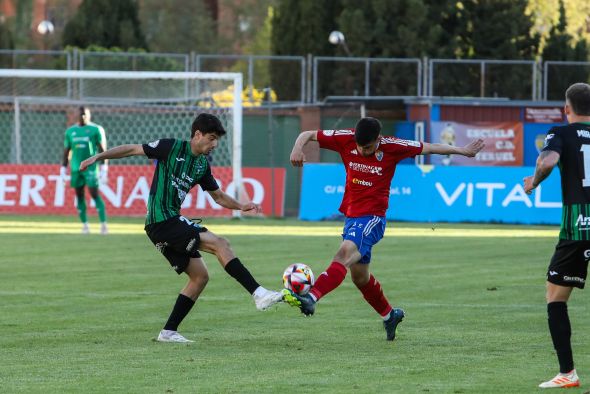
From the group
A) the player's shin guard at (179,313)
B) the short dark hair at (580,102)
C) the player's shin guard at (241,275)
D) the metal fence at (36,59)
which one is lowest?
the player's shin guard at (179,313)

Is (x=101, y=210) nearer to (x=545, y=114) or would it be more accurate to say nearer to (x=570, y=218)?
(x=570, y=218)

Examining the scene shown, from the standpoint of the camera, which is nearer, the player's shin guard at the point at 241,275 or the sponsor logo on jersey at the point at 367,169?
the player's shin guard at the point at 241,275

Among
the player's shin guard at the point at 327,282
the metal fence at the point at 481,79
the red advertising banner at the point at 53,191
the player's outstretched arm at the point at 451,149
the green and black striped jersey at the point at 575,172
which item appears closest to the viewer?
the green and black striped jersey at the point at 575,172

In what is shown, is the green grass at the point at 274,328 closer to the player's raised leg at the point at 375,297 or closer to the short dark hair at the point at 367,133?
the player's raised leg at the point at 375,297

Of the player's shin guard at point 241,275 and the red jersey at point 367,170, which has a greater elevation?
the red jersey at point 367,170

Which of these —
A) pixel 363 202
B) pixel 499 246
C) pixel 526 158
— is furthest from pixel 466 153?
pixel 526 158

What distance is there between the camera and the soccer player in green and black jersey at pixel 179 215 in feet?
35.0

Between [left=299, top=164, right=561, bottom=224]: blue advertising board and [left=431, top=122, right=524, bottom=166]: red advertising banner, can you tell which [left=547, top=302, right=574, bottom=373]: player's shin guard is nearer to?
[left=299, top=164, right=561, bottom=224]: blue advertising board

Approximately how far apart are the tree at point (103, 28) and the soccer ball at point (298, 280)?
40.7 metres

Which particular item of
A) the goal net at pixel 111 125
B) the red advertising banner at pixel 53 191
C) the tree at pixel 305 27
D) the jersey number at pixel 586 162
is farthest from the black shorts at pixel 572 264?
the tree at pixel 305 27

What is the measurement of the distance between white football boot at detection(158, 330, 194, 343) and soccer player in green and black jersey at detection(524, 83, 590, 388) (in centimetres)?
327

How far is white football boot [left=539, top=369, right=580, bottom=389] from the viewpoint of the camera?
27.5 ft

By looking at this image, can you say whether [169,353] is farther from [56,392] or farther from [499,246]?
[499,246]

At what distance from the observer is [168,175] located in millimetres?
10797
